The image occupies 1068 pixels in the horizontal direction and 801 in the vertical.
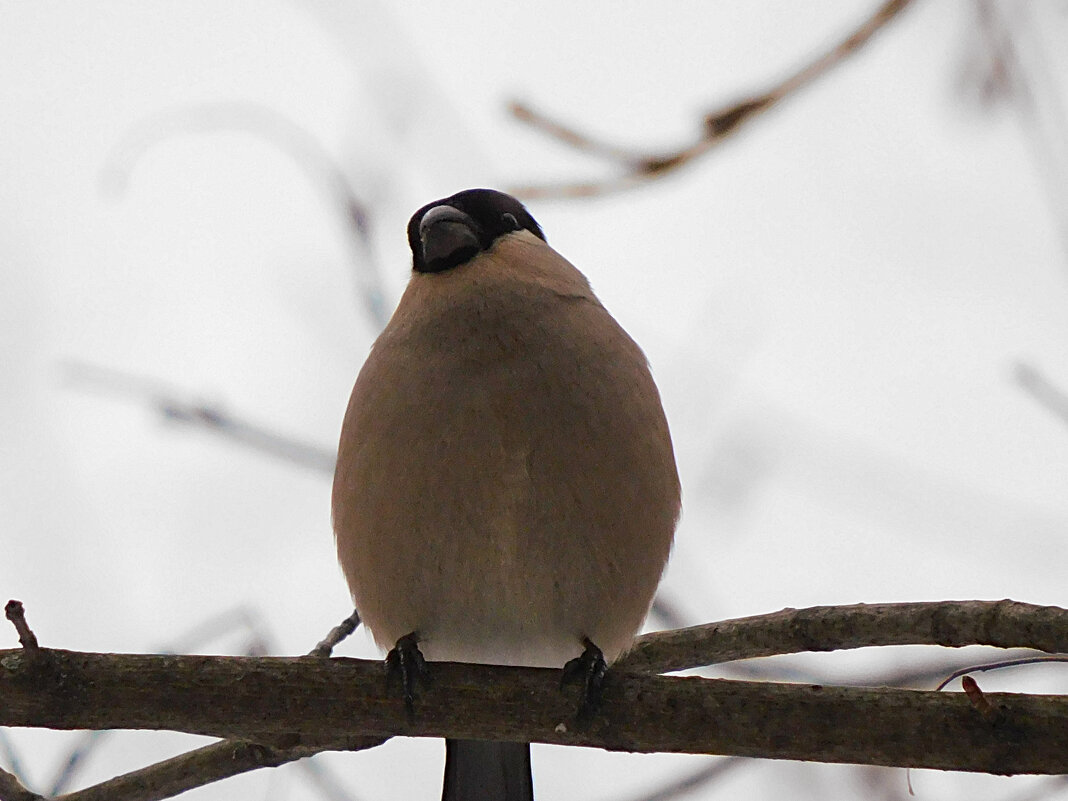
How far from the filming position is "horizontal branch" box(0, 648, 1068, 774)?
2.34 metres

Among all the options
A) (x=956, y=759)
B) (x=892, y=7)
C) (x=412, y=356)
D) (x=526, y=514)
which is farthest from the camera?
(x=412, y=356)

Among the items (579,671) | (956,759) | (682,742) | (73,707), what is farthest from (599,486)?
(73,707)

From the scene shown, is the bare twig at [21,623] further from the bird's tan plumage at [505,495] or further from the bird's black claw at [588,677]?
the bird's black claw at [588,677]

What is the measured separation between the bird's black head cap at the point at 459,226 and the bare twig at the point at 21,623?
171 cm

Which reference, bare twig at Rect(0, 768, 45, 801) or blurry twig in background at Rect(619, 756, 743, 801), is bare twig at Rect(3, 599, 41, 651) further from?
blurry twig in background at Rect(619, 756, 743, 801)

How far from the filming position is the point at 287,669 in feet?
8.11

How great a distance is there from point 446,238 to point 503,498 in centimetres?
106

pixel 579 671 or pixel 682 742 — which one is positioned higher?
pixel 579 671

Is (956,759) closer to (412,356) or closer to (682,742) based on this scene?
(682,742)

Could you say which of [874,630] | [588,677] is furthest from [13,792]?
[874,630]

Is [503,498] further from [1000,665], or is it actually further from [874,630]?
[1000,665]

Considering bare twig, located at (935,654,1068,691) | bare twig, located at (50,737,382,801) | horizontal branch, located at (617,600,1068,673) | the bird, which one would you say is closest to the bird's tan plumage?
the bird

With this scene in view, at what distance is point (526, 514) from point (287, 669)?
0.71 meters

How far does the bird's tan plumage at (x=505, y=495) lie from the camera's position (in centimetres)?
296
